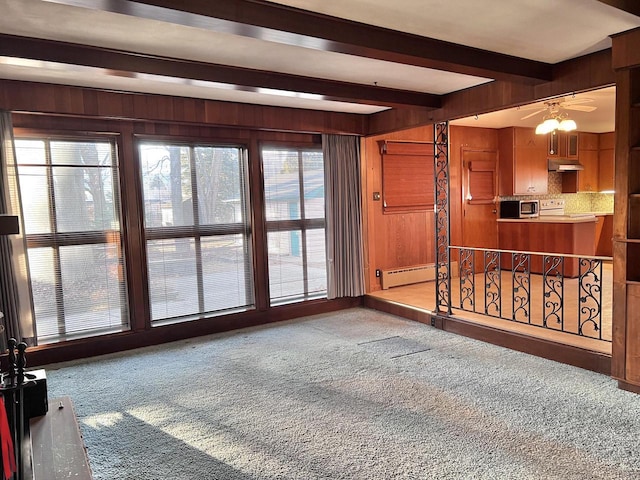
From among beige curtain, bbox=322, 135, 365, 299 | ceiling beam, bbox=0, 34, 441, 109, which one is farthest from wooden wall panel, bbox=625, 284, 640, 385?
beige curtain, bbox=322, 135, 365, 299

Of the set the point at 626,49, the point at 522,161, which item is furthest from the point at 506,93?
the point at 522,161

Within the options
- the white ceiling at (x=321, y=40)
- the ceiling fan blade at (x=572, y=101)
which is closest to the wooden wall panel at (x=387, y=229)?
the ceiling fan blade at (x=572, y=101)

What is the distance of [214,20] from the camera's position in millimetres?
2414

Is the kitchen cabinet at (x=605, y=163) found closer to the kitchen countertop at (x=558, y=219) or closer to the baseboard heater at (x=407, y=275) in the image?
the kitchen countertop at (x=558, y=219)

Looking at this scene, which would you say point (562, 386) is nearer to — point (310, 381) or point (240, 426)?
point (310, 381)

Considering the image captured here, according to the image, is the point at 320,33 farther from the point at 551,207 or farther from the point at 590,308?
the point at 551,207

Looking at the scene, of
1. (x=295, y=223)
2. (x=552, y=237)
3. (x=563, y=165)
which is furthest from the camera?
(x=563, y=165)

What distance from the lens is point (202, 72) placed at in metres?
3.66

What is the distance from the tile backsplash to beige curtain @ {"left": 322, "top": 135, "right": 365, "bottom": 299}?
13.3 feet

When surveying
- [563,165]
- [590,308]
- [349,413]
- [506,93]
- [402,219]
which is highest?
[506,93]

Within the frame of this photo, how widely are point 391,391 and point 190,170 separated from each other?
310cm

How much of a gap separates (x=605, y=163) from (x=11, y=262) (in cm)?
927

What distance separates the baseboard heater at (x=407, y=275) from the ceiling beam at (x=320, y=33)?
3399 mm

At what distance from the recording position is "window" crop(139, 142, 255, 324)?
4871 millimetres
